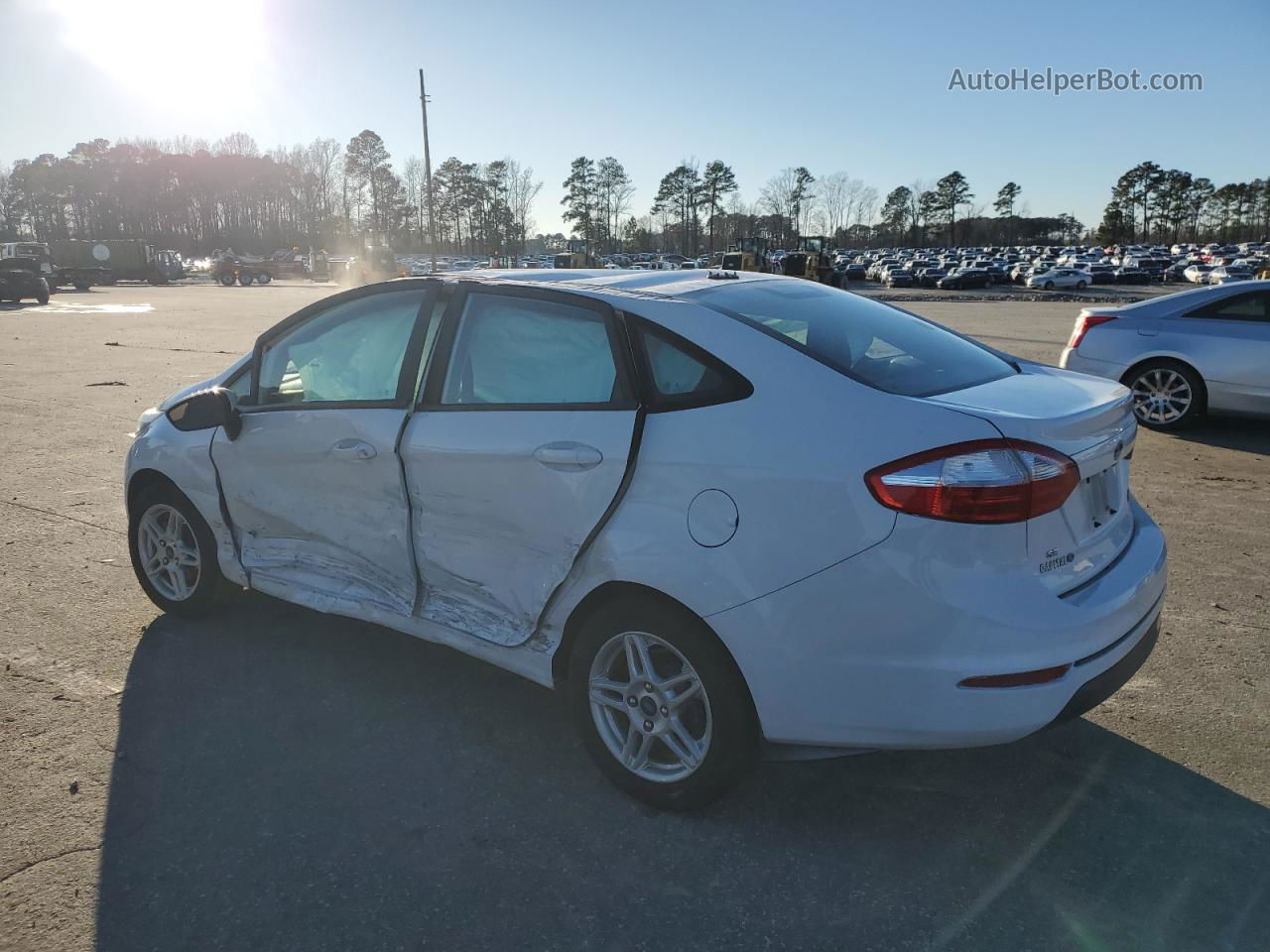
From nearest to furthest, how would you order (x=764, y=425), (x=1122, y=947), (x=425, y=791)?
(x=1122, y=947) → (x=764, y=425) → (x=425, y=791)

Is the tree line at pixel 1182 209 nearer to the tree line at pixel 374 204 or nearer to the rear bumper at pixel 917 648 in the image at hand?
the tree line at pixel 374 204

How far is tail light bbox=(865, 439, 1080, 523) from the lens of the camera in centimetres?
226

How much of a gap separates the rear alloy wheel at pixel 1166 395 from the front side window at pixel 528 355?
279 inches

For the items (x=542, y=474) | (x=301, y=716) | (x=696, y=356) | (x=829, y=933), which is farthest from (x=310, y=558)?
(x=829, y=933)

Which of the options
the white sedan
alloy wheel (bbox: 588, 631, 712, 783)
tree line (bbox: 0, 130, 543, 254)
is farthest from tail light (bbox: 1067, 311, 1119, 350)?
tree line (bbox: 0, 130, 543, 254)

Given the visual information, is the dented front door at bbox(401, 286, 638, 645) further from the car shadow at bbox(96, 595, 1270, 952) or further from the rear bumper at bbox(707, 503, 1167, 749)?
the rear bumper at bbox(707, 503, 1167, 749)

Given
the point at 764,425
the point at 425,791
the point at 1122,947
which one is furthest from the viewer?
the point at 425,791

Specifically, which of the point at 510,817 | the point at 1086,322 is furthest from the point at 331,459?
the point at 1086,322

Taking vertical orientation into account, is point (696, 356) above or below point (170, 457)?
above

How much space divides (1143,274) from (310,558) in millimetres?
68017

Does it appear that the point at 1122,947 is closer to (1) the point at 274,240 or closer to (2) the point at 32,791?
(2) the point at 32,791

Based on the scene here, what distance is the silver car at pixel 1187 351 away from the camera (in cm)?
805

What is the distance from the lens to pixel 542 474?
287 centimetres

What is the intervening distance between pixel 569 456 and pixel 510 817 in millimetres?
1129
